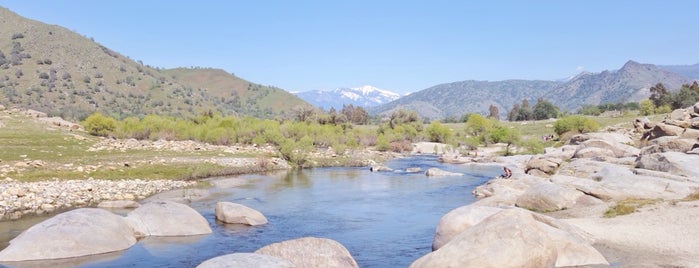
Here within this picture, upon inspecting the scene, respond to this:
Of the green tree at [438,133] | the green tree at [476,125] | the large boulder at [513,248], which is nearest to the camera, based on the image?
the large boulder at [513,248]

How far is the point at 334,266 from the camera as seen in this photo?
56.1 feet

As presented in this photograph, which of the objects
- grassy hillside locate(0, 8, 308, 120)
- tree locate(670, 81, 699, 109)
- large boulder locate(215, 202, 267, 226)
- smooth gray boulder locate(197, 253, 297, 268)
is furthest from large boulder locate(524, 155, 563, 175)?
tree locate(670, 81, 699, 109)

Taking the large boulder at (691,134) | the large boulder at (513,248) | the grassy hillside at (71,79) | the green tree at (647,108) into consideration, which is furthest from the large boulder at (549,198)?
the green tree at (647,108)

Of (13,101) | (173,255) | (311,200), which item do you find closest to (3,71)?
(13,101)

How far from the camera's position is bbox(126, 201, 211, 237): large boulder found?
23.5 meters

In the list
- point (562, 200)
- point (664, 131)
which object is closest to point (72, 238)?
point (562, 200)

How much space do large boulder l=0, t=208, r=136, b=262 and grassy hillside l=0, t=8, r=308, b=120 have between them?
3421 inches

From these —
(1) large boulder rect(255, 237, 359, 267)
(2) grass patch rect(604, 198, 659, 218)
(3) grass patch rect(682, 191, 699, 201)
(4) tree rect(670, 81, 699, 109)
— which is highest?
(4) tree rect(670, 81, 699, 109)

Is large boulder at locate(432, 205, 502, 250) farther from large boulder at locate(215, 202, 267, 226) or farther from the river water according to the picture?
large boulder at locate(215, 202, 267, 226)

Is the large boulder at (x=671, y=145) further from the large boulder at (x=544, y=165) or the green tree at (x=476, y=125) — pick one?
the green tree at (x=476, y=125)

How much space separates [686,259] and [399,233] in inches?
469

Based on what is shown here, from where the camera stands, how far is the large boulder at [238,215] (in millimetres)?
26859

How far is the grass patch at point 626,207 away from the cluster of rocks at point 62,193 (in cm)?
2828

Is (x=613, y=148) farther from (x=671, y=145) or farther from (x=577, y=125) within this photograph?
(x=577, y=125)
